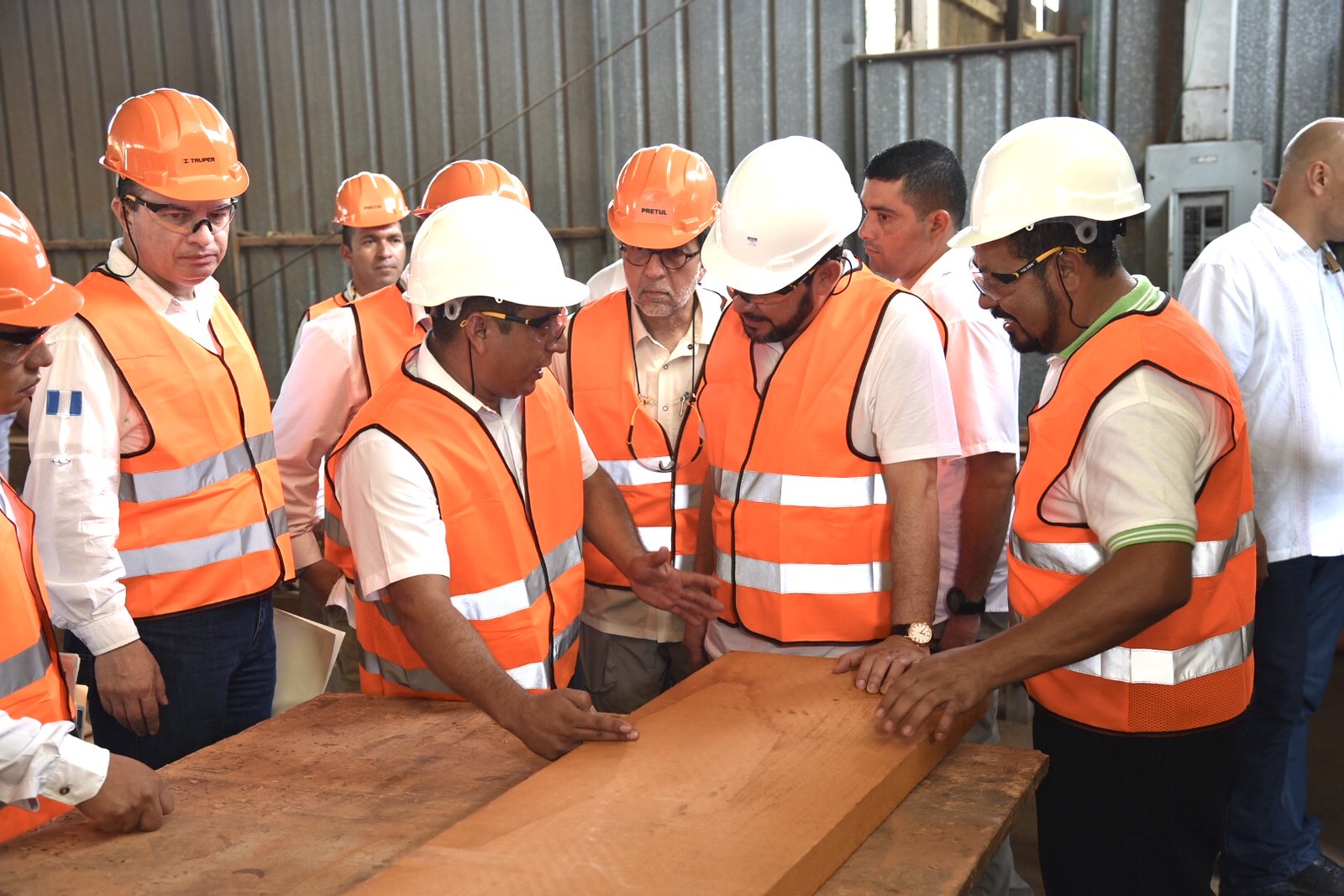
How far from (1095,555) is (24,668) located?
1911 millimetres

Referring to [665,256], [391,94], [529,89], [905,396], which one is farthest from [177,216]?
[391,94]

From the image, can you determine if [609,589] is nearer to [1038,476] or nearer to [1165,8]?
[1038,476]

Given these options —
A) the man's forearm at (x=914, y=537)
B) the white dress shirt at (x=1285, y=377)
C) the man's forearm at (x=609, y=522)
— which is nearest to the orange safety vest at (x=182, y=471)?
the man's forearm at (x=609, y=522)

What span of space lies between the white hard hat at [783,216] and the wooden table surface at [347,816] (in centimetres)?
110

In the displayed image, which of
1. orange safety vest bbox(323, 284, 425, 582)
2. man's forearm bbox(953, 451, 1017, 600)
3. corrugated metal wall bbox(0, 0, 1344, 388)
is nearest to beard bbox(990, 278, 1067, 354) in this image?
man's forearm bbox(953, 451, 1017, 600)

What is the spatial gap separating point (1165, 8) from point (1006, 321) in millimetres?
4652

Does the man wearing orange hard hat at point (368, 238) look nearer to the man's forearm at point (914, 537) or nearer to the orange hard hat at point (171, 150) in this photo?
the orange hard hat at point (171, 150)

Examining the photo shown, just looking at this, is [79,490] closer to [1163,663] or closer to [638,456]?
[638,456]

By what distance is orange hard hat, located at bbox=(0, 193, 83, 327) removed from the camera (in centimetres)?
195

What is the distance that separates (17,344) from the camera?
6.51 feet

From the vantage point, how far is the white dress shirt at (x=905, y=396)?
94.7 inches

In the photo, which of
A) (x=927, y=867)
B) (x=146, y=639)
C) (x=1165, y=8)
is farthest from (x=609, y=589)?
(x=1165, y=8)

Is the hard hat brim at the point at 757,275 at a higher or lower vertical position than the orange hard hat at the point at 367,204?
lower

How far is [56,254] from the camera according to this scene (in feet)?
28.2
